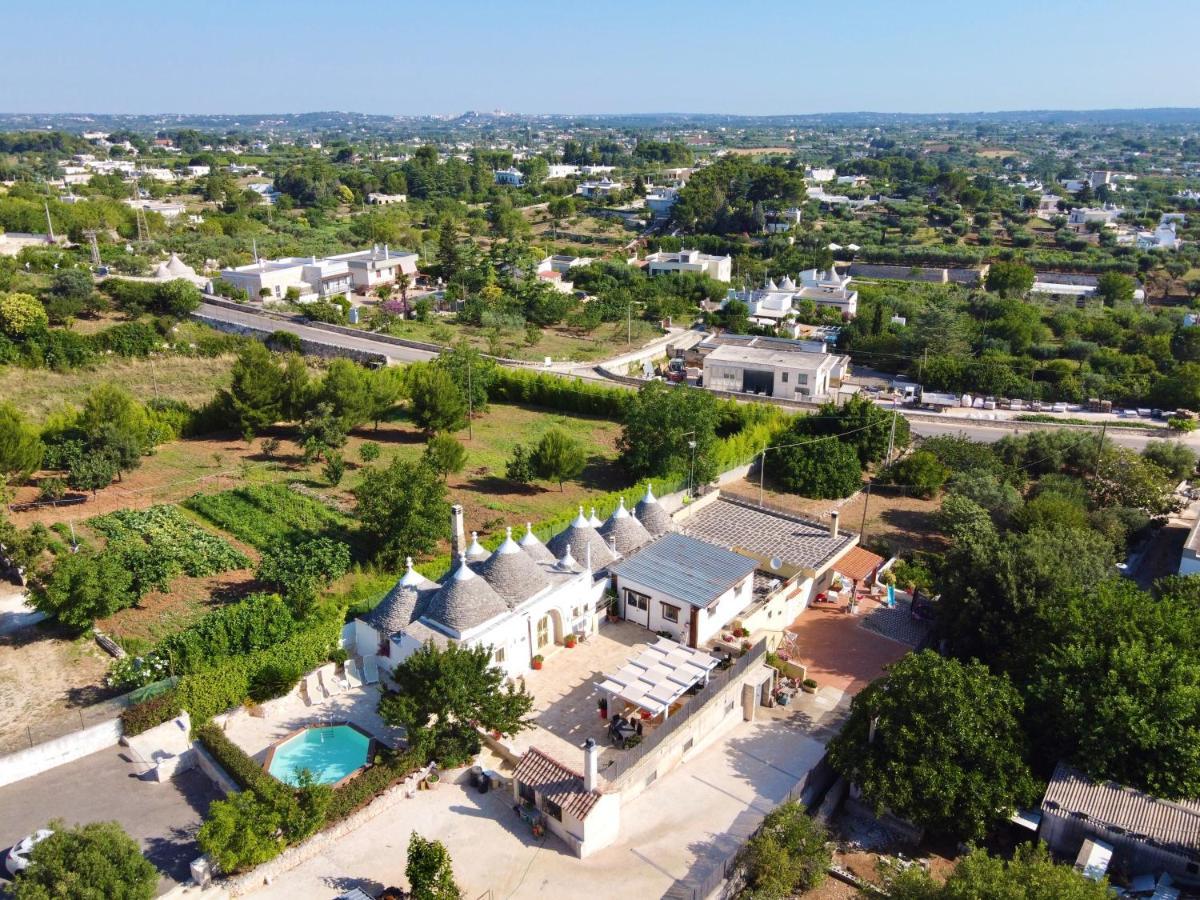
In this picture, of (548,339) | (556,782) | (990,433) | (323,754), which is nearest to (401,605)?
(323,754)

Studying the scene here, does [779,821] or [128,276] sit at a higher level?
[128,276]

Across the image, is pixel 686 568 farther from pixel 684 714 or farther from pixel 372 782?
pixel 372 782

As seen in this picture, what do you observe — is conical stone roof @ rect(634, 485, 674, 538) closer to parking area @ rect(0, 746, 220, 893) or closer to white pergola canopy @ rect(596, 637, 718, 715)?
white pergola canopy @ rect(596, 637, 718, 715)

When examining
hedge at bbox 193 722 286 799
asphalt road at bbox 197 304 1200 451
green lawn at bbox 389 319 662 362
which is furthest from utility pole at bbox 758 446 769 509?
hedge at bbox 193 722 286 799

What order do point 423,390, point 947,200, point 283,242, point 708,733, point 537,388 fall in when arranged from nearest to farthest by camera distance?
point 708,733, point 423,390, point 537,388, point 283,242, point 947,200

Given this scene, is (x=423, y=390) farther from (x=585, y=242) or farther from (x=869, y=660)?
(x=585, y=242)

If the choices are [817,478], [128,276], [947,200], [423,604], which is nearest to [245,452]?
[423,604]
